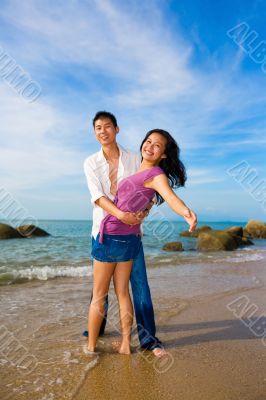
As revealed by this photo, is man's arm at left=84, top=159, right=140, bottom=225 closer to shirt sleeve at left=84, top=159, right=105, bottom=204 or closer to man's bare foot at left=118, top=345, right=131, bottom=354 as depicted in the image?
shirt sleeve at left=84, top=159, right=105, bottom=204

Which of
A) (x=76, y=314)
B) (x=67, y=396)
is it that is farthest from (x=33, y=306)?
(x=67, y=396)

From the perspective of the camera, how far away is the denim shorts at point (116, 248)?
11.3ft

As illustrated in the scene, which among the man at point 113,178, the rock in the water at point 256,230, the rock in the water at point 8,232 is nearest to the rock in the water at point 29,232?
the rock in the water at point 8,232

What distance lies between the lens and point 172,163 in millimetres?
3463

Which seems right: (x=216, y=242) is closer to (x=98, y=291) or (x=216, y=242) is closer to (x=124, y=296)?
(x=124, y=296)

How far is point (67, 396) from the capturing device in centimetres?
290

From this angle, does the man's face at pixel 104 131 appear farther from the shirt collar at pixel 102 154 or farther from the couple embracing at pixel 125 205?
the shirt collar at pixel 102 154

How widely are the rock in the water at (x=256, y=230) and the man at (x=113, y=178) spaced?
30720 millimetres

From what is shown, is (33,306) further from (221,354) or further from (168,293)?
(221,354)

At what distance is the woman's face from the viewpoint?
339 cm

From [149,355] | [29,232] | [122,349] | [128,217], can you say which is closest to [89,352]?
[122,349]

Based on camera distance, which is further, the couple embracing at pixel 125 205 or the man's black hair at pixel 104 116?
the man's black hair at pixel 104 116

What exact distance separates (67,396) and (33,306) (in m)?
3.06

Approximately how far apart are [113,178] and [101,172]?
0.52 ft
